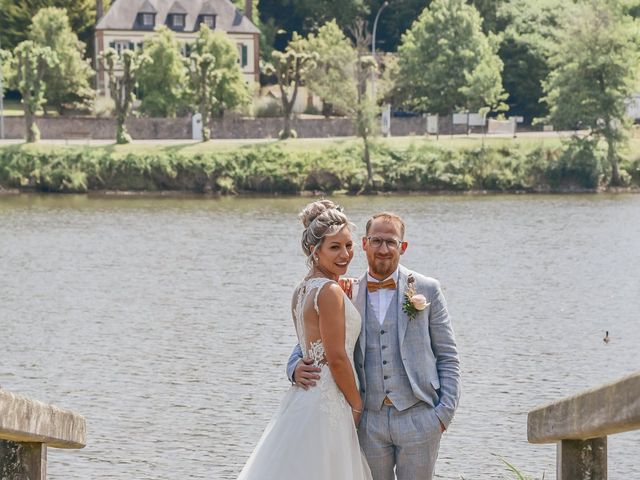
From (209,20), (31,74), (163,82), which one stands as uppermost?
(209,20)

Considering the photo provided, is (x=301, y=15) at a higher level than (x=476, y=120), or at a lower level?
higher

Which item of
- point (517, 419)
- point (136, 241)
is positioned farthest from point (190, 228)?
point (517, 419)

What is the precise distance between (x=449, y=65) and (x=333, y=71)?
824 cm

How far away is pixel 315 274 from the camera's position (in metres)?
7.15

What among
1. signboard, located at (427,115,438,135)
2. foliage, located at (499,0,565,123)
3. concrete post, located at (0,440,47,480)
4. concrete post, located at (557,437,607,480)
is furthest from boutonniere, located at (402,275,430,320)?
foliage, located at (499,0,565,123)

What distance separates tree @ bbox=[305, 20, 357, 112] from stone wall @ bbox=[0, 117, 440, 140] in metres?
1.55

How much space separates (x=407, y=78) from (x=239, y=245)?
4067 centimetres

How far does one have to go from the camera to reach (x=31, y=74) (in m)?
83.4

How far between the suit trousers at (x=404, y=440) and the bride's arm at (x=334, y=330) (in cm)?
27

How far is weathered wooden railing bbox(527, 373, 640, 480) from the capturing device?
5000mm

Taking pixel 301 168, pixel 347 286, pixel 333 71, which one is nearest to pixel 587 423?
pixel 347 286

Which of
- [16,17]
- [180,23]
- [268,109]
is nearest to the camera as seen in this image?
[268,109]

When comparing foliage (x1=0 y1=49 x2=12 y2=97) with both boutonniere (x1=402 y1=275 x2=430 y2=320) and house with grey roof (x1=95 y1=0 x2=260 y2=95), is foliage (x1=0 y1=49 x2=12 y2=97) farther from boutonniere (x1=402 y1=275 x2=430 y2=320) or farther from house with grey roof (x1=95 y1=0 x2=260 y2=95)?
boutonniere (x1=402 y1=275 x2=430 y2=320)

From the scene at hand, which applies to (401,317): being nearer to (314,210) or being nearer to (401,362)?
(401,362)
